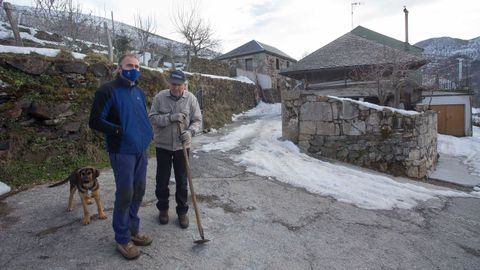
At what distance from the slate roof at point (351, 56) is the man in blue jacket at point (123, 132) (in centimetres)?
1191

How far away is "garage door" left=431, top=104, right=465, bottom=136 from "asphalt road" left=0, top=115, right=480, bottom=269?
583 inches

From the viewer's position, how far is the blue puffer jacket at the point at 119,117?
252 centimetres

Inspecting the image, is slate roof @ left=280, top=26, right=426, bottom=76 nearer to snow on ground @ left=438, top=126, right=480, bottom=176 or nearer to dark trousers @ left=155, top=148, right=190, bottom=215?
snow on ground @ left=438, top=126, right=480, bottom=176

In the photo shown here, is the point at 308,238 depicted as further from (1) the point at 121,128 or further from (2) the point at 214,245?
(1) the point at 121,128

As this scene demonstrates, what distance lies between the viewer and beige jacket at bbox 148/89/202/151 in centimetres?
321

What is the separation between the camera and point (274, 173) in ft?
18.9

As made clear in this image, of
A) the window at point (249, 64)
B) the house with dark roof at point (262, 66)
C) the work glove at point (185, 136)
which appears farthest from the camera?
the window at point (249, 64)

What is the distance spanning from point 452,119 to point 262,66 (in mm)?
15408

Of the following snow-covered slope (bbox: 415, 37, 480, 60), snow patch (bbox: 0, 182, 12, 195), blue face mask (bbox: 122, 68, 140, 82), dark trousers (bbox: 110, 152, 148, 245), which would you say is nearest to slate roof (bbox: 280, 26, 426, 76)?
blue face mask (bbox: 122, 68, 140, 82)

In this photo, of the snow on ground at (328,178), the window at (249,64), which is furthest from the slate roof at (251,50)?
the snow on ground at (328,178)

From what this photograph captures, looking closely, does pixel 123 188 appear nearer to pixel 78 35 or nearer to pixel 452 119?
pixel 78 35

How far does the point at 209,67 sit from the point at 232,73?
3.39 m

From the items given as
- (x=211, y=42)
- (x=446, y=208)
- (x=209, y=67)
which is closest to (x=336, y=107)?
(x=446, y=208)

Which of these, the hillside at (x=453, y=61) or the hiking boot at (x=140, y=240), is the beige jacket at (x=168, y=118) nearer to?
the hiking boot at (x=140, y=240)
